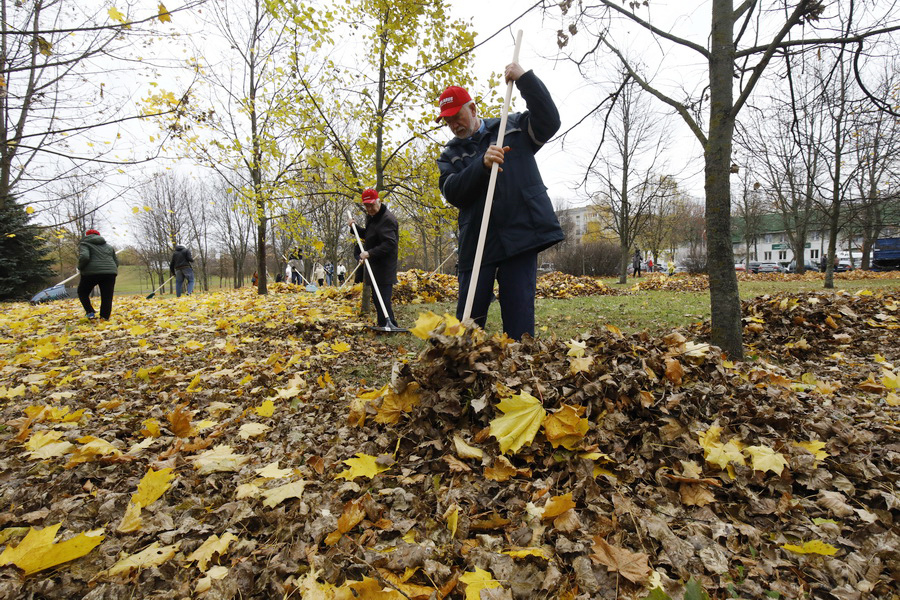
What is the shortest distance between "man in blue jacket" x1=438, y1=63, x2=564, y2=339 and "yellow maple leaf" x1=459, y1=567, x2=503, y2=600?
1590 millimetres

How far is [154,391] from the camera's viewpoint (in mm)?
3107

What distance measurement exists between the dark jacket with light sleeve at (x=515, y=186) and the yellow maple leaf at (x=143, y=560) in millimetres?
2093

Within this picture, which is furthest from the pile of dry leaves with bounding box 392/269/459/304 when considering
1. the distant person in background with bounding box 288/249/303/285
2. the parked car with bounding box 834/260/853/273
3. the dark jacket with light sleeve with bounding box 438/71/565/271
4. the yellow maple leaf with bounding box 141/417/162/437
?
the parked car with bounding box 834/260/853/273

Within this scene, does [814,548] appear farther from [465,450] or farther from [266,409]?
[266,409]

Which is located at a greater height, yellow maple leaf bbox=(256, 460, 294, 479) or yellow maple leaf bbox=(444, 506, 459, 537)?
yellow maple leaf bbox=(256, 460, 294, 479)

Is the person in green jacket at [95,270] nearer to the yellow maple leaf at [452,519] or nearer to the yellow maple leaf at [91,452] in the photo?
the yellow maple leaf at [91,452]

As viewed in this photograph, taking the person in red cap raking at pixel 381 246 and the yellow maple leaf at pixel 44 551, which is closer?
the yellow maple leaf at pixel 44 551

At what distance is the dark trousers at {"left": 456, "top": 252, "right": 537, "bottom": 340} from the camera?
263 centimetres

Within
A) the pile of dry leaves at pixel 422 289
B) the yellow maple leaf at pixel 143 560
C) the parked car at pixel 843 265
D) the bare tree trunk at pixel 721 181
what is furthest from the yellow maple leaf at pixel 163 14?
the parked car at pixel 843 265

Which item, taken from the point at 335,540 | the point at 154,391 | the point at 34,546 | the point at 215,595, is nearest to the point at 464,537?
the point at 335,540

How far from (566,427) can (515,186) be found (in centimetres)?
154

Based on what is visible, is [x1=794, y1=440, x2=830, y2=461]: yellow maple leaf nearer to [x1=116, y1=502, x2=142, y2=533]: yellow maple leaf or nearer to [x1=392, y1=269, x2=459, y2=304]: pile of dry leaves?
[x1=116, y1=502, x2=142, y2=533]: yellow maple leaf

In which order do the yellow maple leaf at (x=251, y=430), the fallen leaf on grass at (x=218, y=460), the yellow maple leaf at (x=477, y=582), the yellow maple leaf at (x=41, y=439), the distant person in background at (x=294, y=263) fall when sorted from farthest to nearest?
1. the distant person in background at (x=294, y=263)
2. the yellow maple leaf at (x=251, y=430)
3. the yellow maple leaf at (x=41, y=439)
4. the fallen leaf on grass at (x=218, y=460)
5. the yellow maple leaf at (x=477, y=582)

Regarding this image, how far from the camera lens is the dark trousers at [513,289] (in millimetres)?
2635
